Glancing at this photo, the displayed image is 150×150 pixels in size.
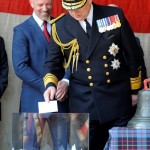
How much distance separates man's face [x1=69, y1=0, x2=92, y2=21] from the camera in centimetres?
353

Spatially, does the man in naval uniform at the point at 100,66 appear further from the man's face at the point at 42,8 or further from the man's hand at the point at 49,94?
the man's face at the point at 42,8

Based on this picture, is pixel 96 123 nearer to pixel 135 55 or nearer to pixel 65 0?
pixel 135 55

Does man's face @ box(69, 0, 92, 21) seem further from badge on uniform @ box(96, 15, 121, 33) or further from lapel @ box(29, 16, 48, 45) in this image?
lapel @ box(29, 16, 48, 45)

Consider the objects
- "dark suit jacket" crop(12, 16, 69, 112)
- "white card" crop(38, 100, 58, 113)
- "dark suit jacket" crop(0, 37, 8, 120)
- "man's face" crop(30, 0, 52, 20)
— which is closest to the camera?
"white card" crop(38, 100, 58, 113)

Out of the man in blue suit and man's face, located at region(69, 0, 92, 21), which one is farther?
the man in blue suit

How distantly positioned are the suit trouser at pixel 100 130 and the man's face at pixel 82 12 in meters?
0.62

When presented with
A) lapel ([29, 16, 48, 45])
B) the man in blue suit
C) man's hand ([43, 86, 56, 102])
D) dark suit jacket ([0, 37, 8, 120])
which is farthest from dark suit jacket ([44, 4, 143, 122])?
dark suit jacket ([0, 37, 8, 120])

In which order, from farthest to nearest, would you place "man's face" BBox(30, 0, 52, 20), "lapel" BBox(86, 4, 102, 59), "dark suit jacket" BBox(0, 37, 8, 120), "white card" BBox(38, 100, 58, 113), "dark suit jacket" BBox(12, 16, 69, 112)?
"dark suit jacket" BBox(0, 37, 8, 120) → "man's face" BBox(30, 0, 52, 20) → "dark suit jacket" BBox(12, 16, 69, 112) → "lapel" BBox(86, 4, 102, 59) → "white card" BBox(38, 100, 58, 113)

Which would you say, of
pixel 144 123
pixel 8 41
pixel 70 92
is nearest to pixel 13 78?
pixel 8 41

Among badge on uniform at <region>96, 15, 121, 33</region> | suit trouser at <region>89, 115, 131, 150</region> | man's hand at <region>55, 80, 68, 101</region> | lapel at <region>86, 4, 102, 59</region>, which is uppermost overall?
badge on uniform at <region>96, 15, 121, 33</region>

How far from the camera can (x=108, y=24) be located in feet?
11.8

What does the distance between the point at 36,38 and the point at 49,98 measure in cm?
86

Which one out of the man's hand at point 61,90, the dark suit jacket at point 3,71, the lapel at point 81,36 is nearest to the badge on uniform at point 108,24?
the lapel at point 81,36

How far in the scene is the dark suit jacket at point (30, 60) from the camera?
4152 millimetres
